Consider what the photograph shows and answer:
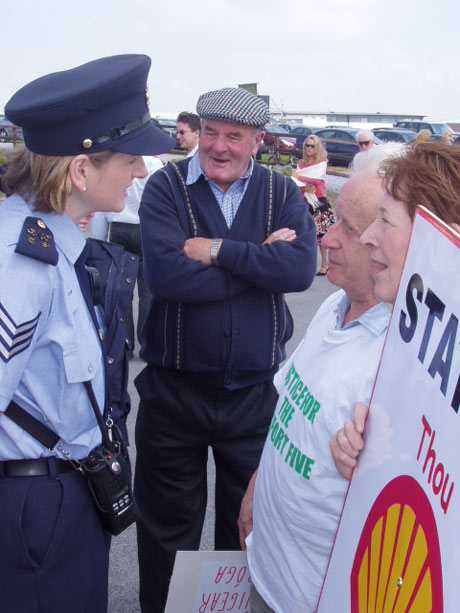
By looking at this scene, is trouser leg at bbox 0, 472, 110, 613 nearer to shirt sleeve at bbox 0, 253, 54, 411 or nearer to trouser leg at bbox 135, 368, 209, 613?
shirt sleeve at bbox 0, 253, 54, 411

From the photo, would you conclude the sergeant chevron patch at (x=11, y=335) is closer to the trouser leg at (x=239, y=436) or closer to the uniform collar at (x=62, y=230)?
the uniform collar at (x=62, y=230)

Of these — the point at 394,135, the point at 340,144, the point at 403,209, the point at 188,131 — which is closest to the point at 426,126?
the point at 394,135

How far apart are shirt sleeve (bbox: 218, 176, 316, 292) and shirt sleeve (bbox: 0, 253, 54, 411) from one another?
0.85 meters

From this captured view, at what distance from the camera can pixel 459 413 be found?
0.67 meters

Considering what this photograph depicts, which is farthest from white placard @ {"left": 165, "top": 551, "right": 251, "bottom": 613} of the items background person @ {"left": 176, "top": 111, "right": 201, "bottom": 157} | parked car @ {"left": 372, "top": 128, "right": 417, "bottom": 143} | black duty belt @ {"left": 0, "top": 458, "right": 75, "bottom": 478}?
parked car @ {"left": 372, "top": 128, "right": 417, "bottom": 143}

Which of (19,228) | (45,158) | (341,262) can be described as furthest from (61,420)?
(341,262)

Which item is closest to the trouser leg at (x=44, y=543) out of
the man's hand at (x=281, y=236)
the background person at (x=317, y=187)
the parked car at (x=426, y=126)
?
the man's hand at (x=281, y=236)

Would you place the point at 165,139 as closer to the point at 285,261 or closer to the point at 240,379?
the point at 285,261

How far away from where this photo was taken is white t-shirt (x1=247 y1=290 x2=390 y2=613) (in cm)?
140

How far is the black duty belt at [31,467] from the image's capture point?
60.4 inches

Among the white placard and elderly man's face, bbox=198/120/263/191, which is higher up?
elderly man's face, bbox=198/120/263/191

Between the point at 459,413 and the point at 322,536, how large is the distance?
854 millimetres

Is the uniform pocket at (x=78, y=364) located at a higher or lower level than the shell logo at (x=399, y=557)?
lower

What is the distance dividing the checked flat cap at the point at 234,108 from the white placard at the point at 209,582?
133 cm
